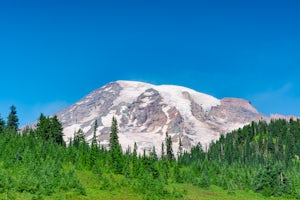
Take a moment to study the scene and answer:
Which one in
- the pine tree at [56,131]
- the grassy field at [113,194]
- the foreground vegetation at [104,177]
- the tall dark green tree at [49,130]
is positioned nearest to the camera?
the grassy field at [113,194]

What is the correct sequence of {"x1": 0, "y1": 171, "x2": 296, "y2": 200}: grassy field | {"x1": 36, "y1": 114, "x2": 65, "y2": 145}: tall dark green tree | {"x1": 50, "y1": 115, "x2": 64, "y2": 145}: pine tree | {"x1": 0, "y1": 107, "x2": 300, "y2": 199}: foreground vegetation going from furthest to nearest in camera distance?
{"x1": 50, "y1": 115, "x2": 64, "y2": 145}: pine tree, {"x1": 36, "y1": 114, "x2": 65, "y2": 145}: tall dark green tree, {"x1": 0, "y1": 107, "x2": 300, "y2": 199}: foreground vegetation, {"x1": 0, "y1": 171, "x2": 296, "y2": 200}: grassy field

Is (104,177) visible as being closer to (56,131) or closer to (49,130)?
(56,131)

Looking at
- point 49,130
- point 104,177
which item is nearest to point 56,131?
point 49,130

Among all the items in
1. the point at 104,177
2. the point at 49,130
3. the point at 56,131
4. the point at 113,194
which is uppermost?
the point at 49,130

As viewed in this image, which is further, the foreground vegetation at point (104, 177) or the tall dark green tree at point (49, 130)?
the tall dark green tree at point (49, 130)

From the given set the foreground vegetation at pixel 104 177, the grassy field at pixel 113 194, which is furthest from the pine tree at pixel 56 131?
the grassy field at pixel 113 194

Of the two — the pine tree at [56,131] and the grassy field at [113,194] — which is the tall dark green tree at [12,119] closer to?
the pine tree at [56,131]

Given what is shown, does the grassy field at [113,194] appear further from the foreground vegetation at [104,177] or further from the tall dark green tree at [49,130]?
the tall dark green tree at [49,130]

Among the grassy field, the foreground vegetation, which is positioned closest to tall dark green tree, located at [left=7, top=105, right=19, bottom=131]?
the foreground vegetation

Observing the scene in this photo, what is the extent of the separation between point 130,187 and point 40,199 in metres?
29.9

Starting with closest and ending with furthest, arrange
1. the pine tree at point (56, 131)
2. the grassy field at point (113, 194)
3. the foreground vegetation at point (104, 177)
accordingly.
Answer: the grassy field at point (113, 194) → the foreground vegetation at point (104, 177) → the pine tree at point (56, 131)

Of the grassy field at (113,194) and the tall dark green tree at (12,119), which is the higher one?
the tall dark green tree at (12,119)

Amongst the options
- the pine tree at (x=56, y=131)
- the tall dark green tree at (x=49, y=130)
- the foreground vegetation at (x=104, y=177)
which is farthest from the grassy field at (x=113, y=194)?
the pine tree at (x=56, y=131)

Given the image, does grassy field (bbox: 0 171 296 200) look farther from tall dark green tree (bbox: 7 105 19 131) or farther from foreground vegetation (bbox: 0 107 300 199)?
tall dark green tree (bbox: 7 105 19 131)
